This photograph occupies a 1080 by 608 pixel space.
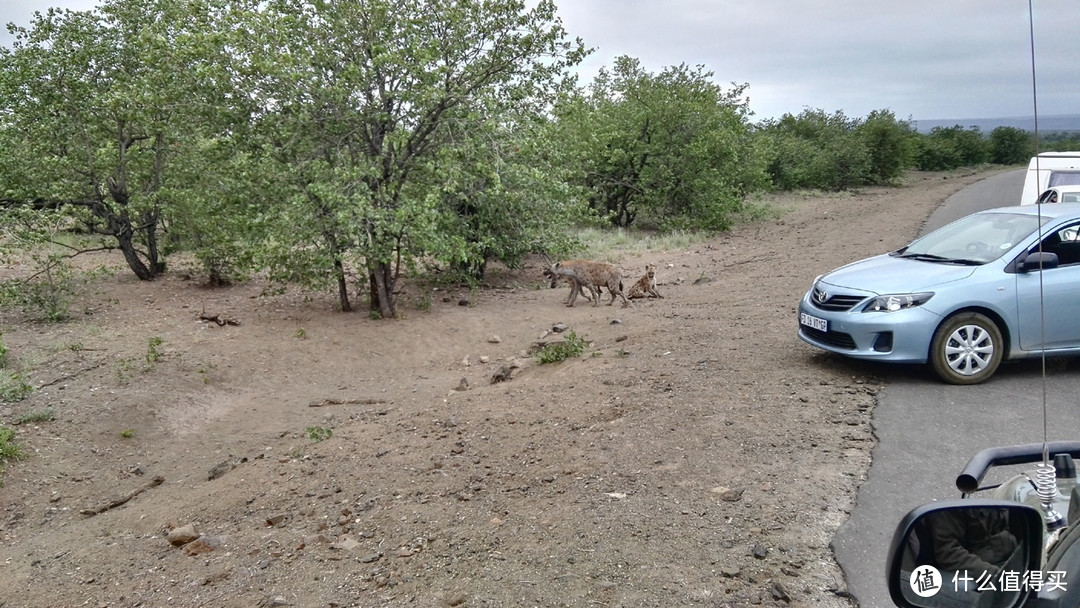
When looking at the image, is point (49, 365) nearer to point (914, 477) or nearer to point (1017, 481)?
point (914, 477)

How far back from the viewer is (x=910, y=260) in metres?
7.72

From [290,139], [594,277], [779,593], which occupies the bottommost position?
[779,593]

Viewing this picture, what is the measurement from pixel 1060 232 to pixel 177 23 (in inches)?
458

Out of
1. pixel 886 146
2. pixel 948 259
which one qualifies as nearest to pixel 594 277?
pixel 948 259

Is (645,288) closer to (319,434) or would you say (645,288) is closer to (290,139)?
(290,139)

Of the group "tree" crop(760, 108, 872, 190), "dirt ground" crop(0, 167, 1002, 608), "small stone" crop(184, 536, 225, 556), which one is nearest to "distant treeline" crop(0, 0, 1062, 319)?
"dirt ground" crop(0, 167, 1002, 608)

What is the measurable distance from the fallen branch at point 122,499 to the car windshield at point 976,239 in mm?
7602

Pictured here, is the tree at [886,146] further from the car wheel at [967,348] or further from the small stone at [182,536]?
the small stone at [182,536]

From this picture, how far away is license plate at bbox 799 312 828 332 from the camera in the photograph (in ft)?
24.3

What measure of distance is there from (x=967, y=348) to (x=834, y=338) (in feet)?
3.59

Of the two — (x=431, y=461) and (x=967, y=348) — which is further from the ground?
(x=967, y=348)

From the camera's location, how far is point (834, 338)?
289 inches

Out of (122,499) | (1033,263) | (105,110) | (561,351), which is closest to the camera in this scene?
(1033,263)

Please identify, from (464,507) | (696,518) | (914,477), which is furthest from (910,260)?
(464,507)
